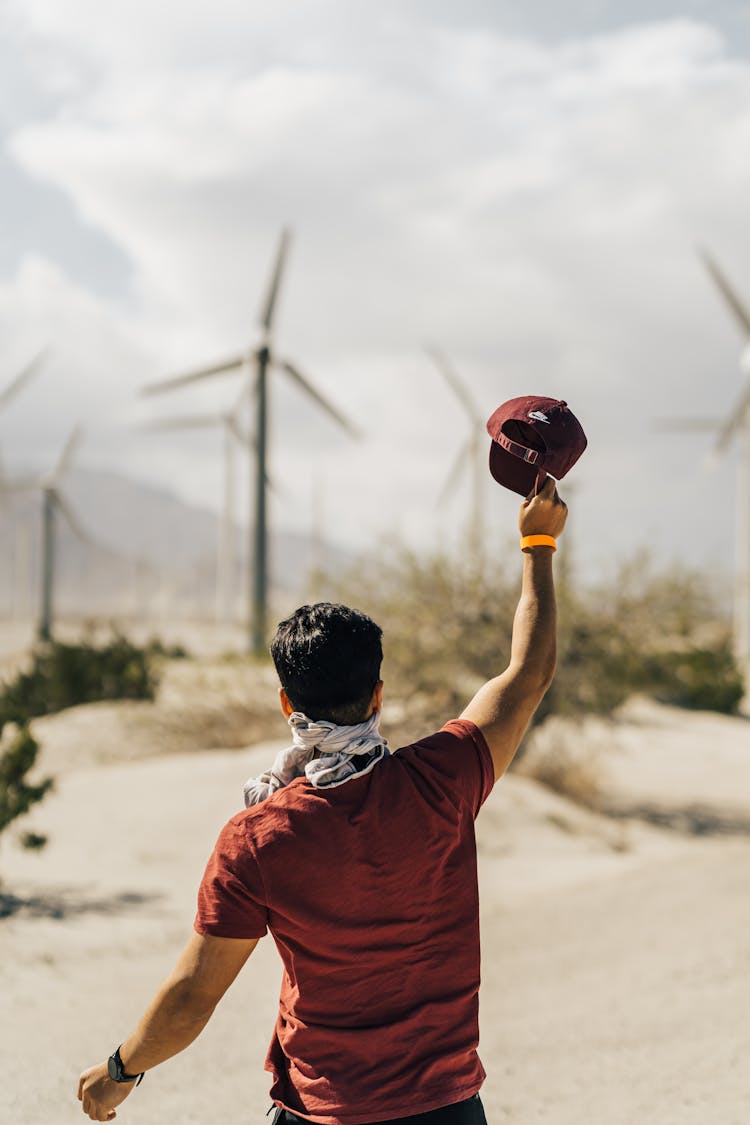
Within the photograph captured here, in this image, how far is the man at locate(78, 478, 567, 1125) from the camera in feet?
7.61

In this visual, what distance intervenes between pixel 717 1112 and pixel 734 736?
64.5 feet

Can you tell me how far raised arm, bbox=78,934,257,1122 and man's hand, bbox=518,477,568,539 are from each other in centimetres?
117

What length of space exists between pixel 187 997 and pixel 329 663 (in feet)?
2.41

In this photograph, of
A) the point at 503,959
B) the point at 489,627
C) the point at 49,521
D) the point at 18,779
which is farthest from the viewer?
the point at 49,521

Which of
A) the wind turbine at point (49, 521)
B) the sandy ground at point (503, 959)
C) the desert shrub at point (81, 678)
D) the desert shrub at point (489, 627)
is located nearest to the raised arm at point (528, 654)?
the sandy ground at point (503, 959)

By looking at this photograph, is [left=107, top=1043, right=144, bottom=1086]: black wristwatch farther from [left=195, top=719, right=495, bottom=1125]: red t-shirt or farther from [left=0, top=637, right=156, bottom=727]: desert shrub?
[left=0, top=637, right=156, bottom=727]: desert shrub

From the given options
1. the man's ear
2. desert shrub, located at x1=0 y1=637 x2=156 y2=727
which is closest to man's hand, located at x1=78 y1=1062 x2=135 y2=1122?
the man's ear

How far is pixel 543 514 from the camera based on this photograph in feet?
9.35

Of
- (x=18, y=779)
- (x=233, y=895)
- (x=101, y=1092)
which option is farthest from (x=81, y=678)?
(x=233, y=895)

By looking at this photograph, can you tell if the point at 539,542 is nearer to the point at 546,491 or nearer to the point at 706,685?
the point at 546,491

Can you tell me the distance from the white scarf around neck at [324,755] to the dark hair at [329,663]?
0.03m

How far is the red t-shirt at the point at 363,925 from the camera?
231cm

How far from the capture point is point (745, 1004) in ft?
21.6

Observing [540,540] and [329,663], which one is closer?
[329,663]
